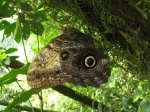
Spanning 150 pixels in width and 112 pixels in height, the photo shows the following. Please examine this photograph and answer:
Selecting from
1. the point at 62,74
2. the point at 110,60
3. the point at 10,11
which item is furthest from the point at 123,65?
the point at 10,11

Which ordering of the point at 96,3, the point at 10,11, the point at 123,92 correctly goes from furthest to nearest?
the point at 123,92 → the point at 10,11 → the point at 96,3

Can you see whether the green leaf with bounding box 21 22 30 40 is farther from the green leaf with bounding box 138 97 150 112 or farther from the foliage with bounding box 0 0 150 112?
the green leaf with bounding box 138 97 150 112

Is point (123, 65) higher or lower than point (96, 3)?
lower

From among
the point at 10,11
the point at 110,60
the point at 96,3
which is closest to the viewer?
the point at 96,3

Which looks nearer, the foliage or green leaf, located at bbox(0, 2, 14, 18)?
the foliage

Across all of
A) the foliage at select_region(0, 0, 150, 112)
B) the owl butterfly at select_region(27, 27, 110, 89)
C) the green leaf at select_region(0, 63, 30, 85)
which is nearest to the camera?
the foliage at select_region(0, 0, 150, 112)

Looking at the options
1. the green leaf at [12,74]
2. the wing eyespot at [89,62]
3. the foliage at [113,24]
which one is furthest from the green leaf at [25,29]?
the wing eyespot at [89,62]

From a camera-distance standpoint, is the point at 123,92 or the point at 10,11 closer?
the point at 10,11

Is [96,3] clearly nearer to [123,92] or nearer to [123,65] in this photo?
[123,65]

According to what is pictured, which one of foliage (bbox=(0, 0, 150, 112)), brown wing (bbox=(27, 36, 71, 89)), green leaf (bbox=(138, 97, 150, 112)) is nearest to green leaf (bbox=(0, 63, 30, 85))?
foliage (bbox=(0, 0, 150, 112))
